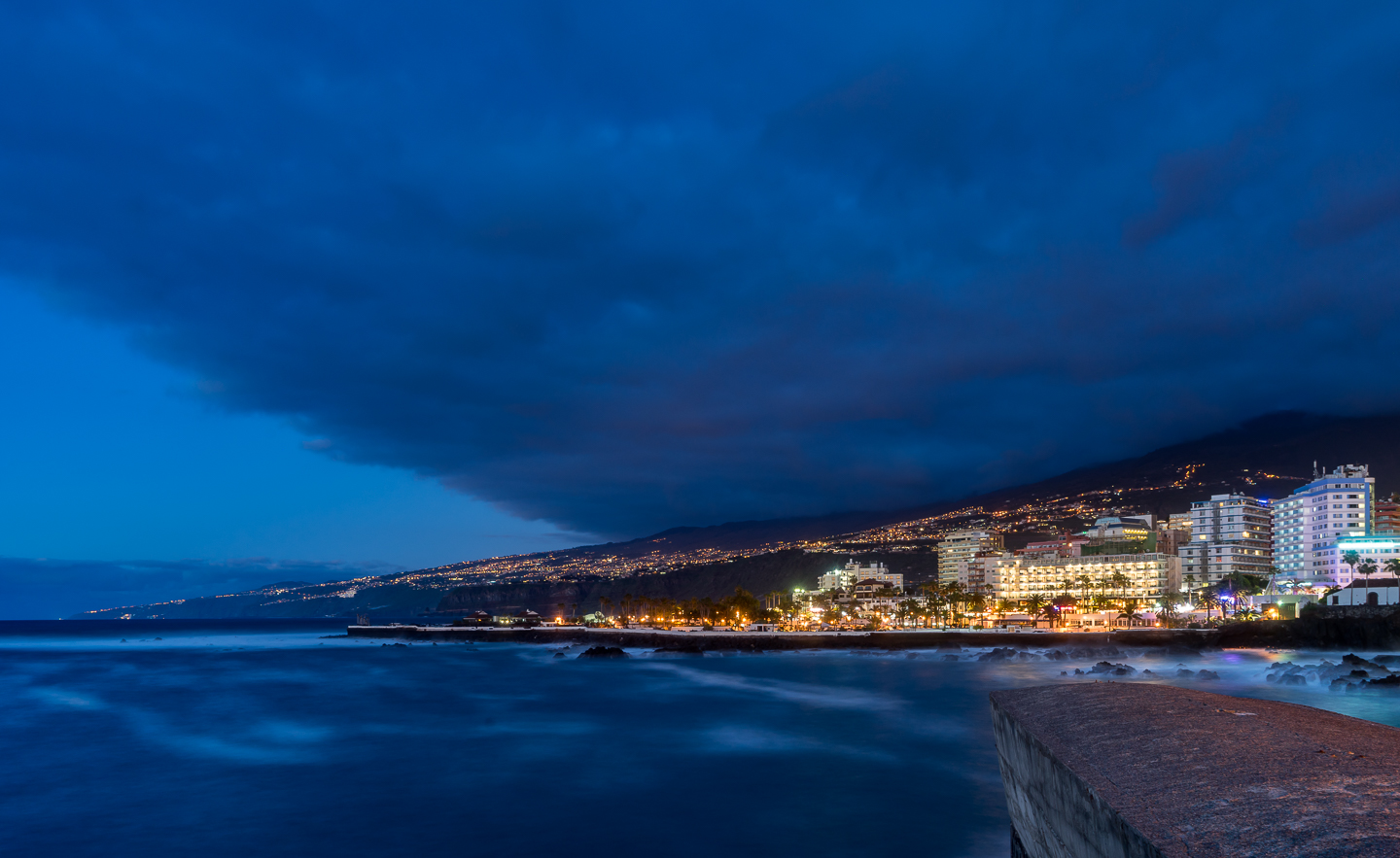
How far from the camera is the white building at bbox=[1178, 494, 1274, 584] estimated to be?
529 ft

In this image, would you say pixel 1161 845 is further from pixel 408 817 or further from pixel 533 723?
pixel 533 723

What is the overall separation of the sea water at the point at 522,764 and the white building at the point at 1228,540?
114719 mm

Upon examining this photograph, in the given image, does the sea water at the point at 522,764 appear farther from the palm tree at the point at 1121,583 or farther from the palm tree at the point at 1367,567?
the palm tree at the point at 1121,583

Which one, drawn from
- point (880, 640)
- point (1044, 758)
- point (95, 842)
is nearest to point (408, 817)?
point (95, 842)

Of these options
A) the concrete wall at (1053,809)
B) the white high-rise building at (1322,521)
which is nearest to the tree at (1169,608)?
the white high-rise building at (1322,521)

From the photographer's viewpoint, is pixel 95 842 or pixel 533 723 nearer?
pixel 95 842

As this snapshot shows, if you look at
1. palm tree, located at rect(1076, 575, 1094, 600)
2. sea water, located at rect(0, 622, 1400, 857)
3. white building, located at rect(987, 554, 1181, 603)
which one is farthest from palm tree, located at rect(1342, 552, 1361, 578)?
sea water, located at rect(0, 622, 1400, 857)

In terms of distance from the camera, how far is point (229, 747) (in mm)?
33469

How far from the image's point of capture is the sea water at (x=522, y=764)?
65.8 feet

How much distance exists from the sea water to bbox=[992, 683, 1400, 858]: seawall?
1100 cm

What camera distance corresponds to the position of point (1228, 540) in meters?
168

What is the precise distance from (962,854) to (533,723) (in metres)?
25.4

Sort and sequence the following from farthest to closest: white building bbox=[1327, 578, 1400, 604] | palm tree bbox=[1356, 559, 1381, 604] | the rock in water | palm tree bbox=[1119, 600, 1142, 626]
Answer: palm tree bbox=[1119, 600, 1142, 626], palm tree bbox=[1356, 559, 1381, 604], white building bbox=[1327, 578, 1400, 604], the rock in water

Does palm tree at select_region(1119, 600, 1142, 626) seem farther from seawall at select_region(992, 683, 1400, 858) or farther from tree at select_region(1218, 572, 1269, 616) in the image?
seawall at select_region(992, 683, 1400, 858)
